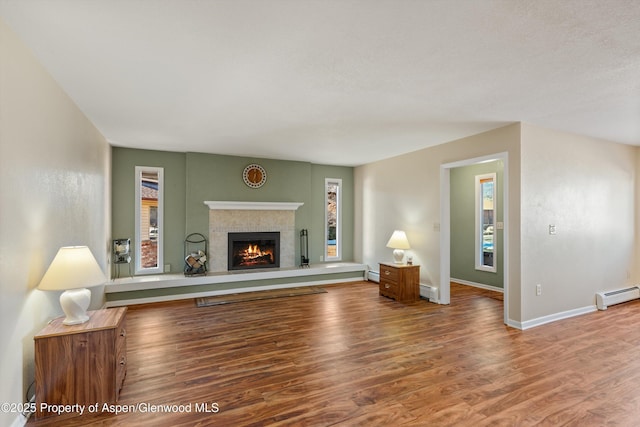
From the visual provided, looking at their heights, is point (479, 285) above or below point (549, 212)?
below

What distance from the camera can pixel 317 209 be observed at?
703cm

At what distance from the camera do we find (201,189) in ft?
19.0

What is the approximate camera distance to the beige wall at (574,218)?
3.88 metres

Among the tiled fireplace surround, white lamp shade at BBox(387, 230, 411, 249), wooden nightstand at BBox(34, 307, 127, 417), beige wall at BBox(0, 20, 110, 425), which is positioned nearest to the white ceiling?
beige wall at BBox(0, 20, 110, 425)

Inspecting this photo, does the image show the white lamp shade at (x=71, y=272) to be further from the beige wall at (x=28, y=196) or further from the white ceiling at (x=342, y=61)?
the white ceiling at (x=342, y=61)

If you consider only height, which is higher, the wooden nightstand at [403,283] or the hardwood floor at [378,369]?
the wooden nightstand at [403,283]

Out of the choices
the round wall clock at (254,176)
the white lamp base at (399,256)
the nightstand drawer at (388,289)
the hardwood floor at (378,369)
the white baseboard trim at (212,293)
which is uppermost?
the round wall clock at (254,176)

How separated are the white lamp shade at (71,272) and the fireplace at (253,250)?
360 cm

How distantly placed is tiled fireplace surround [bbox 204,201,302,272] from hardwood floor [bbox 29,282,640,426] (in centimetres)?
152

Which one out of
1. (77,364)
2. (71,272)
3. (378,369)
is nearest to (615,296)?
(378,369)

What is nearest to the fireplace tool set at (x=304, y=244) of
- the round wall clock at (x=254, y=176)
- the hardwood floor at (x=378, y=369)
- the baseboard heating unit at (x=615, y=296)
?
the round wall clock at (x=254, y=176)

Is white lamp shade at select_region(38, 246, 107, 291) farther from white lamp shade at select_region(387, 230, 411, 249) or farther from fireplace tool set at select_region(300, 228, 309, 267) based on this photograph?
fireplace tool set at select_region(300, 228, 309, 267)

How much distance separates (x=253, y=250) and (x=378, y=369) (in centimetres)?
394

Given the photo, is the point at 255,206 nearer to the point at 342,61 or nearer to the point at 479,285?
the point at 342,61
